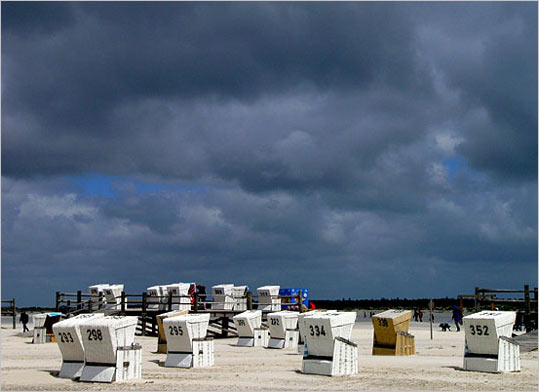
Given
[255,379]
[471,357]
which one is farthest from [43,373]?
[471,357]

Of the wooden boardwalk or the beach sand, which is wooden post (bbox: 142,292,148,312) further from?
the wooden boardwalk

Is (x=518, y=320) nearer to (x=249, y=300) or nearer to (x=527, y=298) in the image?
(x=527, y=298)

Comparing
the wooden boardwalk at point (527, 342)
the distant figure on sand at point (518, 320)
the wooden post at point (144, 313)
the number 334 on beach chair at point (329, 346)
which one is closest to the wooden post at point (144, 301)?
the wooden post at point (144, 313)

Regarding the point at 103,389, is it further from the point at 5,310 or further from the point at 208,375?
the point at 5,310

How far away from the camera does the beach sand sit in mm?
16047

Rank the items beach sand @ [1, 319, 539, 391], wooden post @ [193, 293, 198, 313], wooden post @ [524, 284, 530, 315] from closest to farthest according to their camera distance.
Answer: beach sand @ [1, 319, 539, 391] → wooden post @ [524, 284, 530, 315] → wooden post @ [193, 293, 198, 313]

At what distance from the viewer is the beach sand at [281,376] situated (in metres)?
16.0

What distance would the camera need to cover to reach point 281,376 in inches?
703

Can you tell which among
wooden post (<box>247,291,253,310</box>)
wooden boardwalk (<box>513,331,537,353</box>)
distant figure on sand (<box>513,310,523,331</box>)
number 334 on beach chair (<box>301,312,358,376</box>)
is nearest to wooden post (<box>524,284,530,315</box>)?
distant figure on sand (<box>513,310,523,331</box>)

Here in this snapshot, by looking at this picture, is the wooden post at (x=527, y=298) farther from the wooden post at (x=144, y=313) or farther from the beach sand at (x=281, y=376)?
the wooden post at (x=144, y=313)

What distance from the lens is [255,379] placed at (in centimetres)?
1736

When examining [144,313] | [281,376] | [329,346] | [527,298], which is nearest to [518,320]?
[527,298]

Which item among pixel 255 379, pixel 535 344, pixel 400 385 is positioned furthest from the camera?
pixel 535 344

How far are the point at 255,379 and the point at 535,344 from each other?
429 inches
